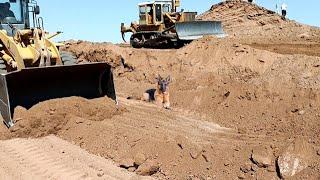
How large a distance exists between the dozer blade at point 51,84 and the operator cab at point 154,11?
11564 mm

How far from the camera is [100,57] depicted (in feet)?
57.9

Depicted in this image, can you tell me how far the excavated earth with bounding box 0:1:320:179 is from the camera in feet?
23.8

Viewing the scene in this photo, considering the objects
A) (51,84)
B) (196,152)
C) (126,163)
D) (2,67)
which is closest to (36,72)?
(51,84)

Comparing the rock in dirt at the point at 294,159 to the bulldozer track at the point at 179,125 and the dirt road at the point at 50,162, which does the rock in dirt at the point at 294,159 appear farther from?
the dirt road at the point at 50,162

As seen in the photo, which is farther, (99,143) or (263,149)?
(99,143)

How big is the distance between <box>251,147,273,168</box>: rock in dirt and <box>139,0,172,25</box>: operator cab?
15.2m

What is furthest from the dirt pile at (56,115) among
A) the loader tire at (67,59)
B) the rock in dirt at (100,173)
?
the rock in dirt at (100,173)

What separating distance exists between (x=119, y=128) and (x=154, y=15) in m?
13.4

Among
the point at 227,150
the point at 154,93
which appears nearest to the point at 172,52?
the point at 154,93

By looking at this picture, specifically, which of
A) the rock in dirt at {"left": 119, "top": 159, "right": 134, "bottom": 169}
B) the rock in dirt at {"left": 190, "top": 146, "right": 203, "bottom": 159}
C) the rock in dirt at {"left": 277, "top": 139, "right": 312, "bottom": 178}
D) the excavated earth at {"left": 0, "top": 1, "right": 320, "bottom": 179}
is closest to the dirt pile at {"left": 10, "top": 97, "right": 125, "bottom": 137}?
the excavated earth at {"left": 0, "top": 1, "right": 320, "bottom": 179}

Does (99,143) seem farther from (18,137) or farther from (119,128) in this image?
(18,137)

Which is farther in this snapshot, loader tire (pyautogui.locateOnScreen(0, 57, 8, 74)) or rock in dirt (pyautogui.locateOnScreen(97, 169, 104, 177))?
loader tire (pyautogui.locateOnScreen(0, 57, 8, 74))

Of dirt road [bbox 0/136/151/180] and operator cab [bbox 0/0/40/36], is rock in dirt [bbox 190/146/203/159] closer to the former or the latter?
dirt road [bbox 0/136/151/180]

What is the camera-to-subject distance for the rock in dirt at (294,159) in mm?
6625
